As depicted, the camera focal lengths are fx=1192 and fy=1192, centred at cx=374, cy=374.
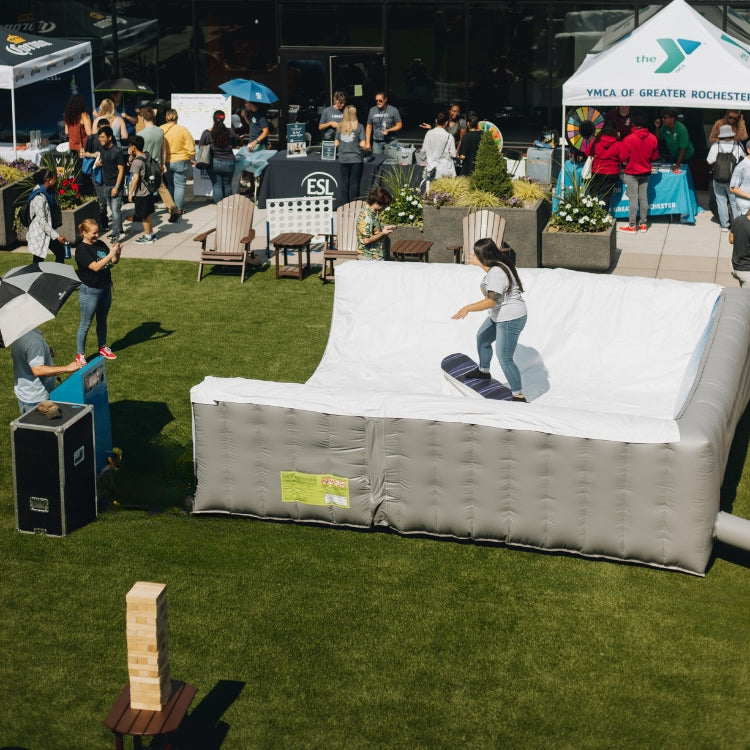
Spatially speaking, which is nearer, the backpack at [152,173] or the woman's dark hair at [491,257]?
the woman's dark hair at [491,257]

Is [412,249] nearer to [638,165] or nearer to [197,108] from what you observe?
[638,165]

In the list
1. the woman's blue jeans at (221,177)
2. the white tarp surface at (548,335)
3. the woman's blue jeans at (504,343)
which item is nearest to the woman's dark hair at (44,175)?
the woman's blue jeans at (221,177)

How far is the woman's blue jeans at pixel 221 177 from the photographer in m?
19.5

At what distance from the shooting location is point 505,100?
24.0 metres

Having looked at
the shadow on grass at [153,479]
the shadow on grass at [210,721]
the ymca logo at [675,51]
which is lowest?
the shadow on grass at [210,721]

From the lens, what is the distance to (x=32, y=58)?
21094mm

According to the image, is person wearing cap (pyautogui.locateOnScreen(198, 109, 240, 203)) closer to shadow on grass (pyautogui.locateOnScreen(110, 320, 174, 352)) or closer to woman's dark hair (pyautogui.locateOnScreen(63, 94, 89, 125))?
woman's dark hair (pyautogui.locateOnScreen(63, 94, 89, 125))

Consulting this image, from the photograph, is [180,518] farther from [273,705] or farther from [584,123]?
[584,123]

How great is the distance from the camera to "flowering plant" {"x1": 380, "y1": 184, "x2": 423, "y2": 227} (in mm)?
17312

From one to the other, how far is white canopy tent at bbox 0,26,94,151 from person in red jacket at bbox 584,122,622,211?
9659 mm

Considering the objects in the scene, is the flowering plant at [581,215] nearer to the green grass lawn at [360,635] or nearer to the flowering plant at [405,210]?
the flowering plant at [405,210]

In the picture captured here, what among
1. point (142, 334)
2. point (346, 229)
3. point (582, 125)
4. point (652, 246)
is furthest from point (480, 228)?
point (582, 125)

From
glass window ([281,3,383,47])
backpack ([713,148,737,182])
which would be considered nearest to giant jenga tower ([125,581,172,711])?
backpack ([713,148,737,182])

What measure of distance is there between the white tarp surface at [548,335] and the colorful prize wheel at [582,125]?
28.9 ft
